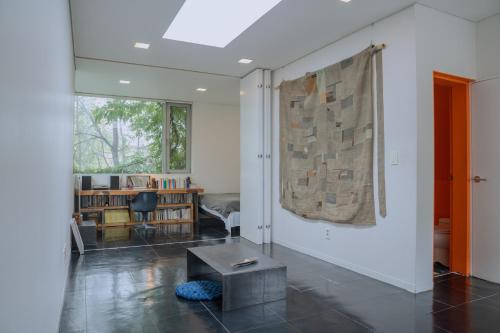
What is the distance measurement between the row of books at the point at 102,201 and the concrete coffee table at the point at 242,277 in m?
4.37

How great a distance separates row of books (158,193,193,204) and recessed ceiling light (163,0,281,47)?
4.17 m

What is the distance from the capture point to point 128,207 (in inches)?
291

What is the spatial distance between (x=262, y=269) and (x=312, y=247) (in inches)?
71.9

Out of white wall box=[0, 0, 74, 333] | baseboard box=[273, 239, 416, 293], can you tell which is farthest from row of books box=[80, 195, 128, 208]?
white wall box=[0, 0, 74, 333]

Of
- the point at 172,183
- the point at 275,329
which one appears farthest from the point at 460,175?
the point at 172,183

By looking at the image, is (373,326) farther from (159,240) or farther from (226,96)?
(226,96)

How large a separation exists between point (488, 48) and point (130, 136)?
22.0 ft

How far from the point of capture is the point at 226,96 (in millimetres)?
7711

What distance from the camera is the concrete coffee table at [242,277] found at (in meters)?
2.92

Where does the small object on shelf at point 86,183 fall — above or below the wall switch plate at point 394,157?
below

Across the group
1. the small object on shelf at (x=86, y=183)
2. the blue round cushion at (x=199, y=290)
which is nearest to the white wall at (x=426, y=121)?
the blue round cushion at (x=199, y=290)

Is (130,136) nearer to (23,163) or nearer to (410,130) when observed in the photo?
(410,130)

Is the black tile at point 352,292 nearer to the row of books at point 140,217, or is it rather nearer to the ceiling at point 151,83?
the ceiling at point 151,83

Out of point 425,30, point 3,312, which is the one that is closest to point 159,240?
point 425,30
